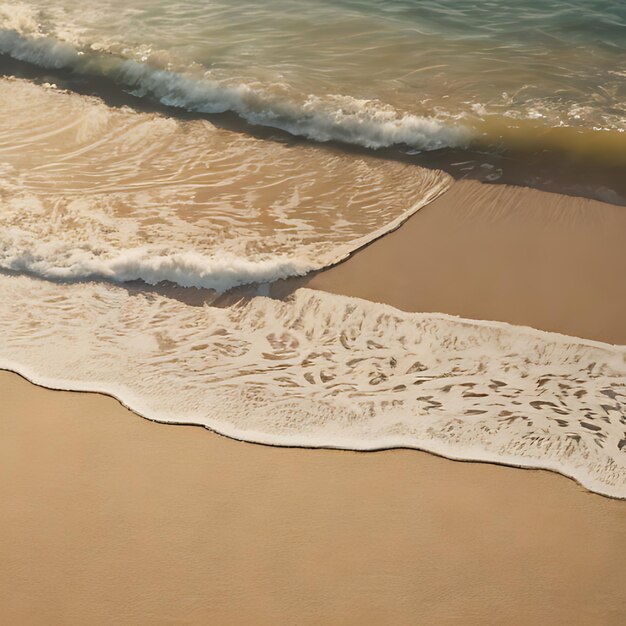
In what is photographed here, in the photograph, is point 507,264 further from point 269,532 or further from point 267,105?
point 267,105

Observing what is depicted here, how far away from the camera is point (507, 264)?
455 centimetres

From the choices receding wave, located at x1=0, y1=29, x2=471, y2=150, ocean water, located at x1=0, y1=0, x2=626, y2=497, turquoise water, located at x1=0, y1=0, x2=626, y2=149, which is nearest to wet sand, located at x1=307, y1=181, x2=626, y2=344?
ocean water, located at x1=0, y1=0, x2=626, y2=497

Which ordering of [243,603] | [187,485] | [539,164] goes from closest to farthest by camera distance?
[243,603] → [187,485] → [539,164]

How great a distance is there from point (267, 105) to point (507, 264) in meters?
2.97

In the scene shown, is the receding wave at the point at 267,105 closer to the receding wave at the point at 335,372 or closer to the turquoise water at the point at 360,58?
the turquoise water at the point at 360,58

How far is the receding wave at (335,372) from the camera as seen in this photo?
3352mm

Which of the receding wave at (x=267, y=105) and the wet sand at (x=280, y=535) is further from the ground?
the receding wave at (x=267, y=105)

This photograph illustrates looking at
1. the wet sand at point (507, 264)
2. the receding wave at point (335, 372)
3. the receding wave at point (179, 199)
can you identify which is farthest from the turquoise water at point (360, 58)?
the receding wave at point (335, 372)

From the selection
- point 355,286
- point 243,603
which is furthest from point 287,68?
point 243,603

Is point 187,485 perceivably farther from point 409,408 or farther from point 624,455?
point 624,455

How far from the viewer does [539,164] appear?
5.67 m

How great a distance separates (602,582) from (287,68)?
5.63m

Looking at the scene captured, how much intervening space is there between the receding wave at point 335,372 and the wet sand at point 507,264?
157 mm

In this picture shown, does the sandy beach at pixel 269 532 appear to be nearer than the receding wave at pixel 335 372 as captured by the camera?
Yes
